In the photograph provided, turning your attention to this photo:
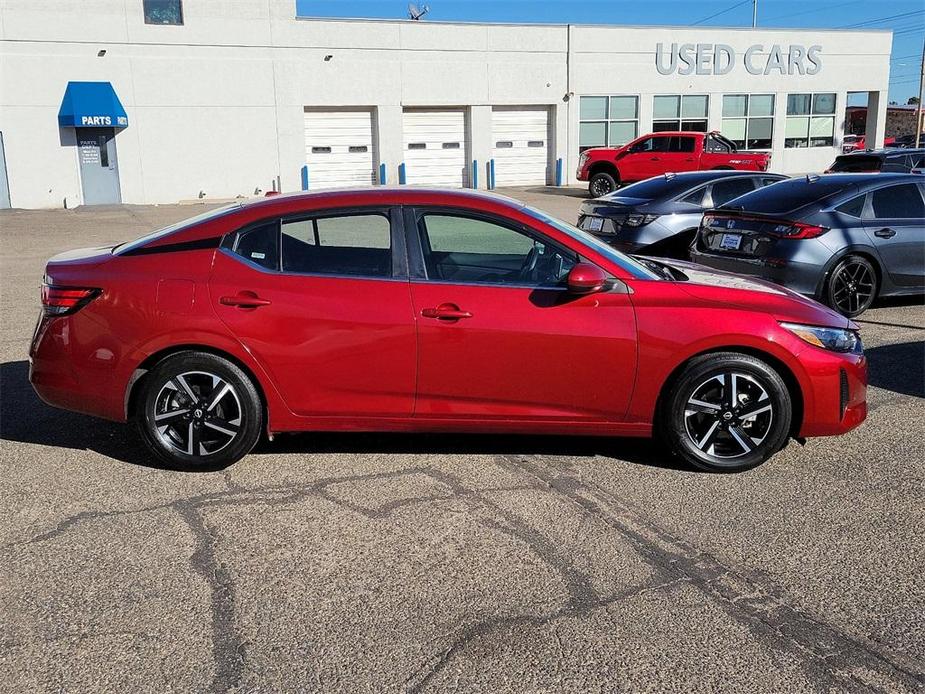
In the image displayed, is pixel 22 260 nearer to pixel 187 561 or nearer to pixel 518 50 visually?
pixel 187 561

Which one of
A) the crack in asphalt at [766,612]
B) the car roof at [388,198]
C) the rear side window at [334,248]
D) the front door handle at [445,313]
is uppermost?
the car roof at [388,198]

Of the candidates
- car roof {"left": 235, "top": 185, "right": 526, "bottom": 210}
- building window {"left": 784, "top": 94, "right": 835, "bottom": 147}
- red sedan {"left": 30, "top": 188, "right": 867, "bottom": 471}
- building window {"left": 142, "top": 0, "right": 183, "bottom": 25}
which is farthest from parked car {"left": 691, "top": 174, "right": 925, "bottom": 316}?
building window {"left": 784, "top": 94, "right": 835, "bottom": 147}

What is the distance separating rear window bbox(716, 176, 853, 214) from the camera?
927cm

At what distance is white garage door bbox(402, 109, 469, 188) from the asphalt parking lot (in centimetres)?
2861

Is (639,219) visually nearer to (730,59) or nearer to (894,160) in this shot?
(894,160)

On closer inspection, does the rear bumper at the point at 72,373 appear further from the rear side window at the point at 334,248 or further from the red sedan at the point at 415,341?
the rear side window at the point at 334,248

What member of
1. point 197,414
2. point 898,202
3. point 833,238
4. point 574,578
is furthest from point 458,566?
point 898,202

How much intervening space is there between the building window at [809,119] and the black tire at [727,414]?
3695 cm

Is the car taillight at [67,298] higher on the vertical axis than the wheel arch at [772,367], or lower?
higher

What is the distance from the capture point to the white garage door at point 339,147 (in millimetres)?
31938

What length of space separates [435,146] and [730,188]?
74.1ft

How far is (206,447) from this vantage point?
4.98 meters

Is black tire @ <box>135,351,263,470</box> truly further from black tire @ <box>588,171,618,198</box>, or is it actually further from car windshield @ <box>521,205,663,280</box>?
black tire @ <box>588,171,618,198</box>

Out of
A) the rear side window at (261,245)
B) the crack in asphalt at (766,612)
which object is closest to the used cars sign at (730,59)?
the rear side window at (261,245)
